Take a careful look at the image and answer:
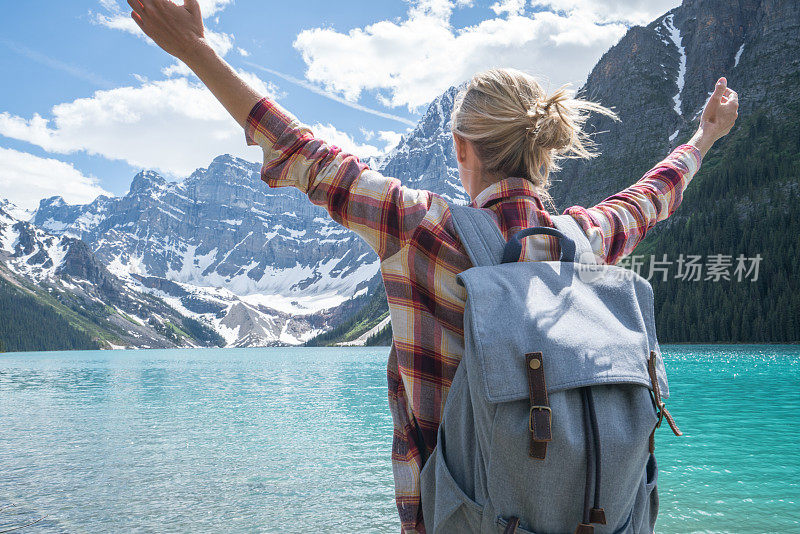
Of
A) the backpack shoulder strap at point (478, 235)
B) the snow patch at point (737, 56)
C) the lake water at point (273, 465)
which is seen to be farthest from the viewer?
the snow patch at point (737, 56)

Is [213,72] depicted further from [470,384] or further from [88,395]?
[88,395]

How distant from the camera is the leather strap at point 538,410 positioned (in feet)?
4.52

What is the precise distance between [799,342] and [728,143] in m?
66.3

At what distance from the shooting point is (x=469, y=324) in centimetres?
151

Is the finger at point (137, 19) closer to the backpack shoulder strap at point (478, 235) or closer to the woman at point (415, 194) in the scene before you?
the woman at point (415, 194)

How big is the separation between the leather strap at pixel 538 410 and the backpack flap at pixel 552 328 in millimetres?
18

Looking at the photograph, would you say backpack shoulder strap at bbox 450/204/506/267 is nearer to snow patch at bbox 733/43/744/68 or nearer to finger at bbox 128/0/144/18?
finger at bbox 128/0/144/18

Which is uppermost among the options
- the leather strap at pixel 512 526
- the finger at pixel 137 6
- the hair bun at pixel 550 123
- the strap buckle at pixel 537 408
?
the finger at pixel 137 6

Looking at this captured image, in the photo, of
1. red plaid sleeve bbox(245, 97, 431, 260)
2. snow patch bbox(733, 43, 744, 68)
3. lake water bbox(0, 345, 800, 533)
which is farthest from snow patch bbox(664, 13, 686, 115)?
red plaid sleeve bbox(245, 97, 431, 260)

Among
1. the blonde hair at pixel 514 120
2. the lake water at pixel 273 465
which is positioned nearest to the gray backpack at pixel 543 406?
the blonde hair at pixel 514 120

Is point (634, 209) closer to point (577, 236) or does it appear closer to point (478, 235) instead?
point (577, 236)

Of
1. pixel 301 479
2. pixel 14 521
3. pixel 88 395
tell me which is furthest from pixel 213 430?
pixel 88 395

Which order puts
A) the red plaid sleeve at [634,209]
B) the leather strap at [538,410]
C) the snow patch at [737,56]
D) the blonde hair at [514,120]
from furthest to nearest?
the snow patch at [737,56], the red plaid sleeve at [634,209], the blonde hair at [514,120], the leather strap at [538,410]

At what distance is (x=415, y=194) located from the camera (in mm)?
1691
